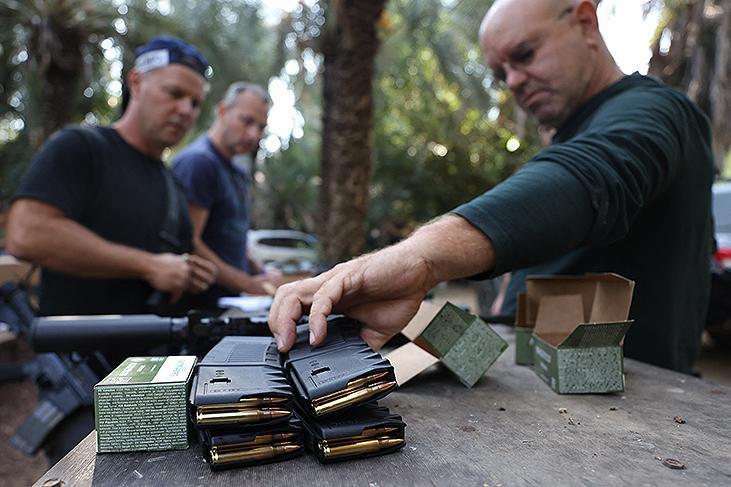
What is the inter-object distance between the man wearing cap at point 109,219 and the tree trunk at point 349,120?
3.25 meters

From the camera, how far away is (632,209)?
1.25 metres

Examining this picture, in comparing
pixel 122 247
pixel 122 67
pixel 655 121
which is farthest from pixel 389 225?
pixel 655 121

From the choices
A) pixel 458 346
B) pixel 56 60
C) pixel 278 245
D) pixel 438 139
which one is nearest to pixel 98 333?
pixel 458 346

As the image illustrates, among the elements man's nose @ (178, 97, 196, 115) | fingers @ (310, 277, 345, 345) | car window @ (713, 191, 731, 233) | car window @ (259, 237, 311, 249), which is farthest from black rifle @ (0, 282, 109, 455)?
car window @ (259, 237, 311, 249)

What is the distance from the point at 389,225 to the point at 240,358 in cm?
1193

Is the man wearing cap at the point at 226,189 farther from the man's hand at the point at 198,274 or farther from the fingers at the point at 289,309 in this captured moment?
the fingers at the point at 289,309

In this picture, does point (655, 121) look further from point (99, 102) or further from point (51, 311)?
point (99, 102)

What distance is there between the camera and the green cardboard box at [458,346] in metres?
1.26

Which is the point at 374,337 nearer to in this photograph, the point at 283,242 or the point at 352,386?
the point at 352,386

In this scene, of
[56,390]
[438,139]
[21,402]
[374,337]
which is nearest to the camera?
[374,337]

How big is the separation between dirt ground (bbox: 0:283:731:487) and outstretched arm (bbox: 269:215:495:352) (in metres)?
1.41

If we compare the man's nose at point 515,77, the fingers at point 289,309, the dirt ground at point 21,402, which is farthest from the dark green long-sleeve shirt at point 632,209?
the dirt ground at point 21,402

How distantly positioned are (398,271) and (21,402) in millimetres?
5365

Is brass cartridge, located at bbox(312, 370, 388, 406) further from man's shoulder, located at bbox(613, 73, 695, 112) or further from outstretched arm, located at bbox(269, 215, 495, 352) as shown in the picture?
man's shoulder, located at bbox(613, 73, 695, 112)
